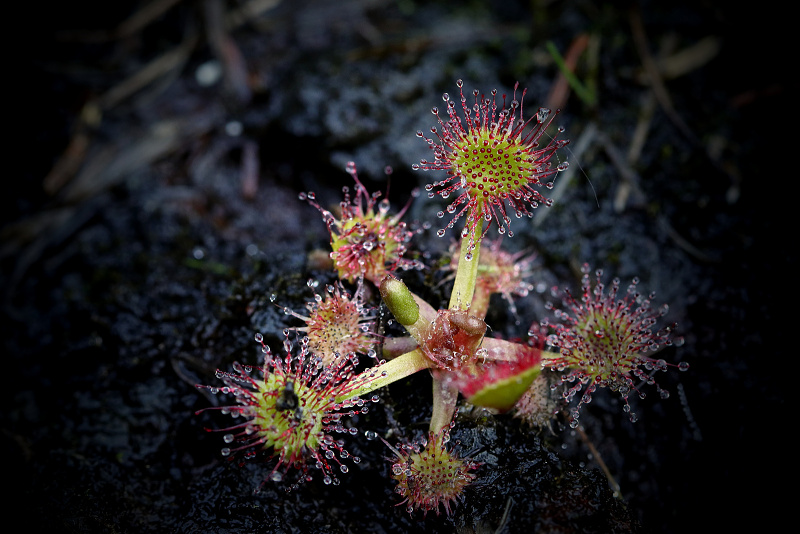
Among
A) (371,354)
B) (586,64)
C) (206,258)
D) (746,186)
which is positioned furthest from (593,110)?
(206,258)

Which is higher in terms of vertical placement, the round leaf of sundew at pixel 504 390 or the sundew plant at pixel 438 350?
the sundew plant at pixel 438 350

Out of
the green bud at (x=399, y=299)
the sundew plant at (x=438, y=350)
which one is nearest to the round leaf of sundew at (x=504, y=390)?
the sundew plant at (x=438, y=350)

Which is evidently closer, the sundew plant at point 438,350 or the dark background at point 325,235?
the sundew plant at point 438,350

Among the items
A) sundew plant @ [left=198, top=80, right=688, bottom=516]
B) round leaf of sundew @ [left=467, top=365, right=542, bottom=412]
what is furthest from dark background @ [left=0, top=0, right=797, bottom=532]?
round leaf of sundew @ [left=467, top=365, right=542, bottom=412]

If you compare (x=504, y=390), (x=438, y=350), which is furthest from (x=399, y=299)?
(x=504, y=390)

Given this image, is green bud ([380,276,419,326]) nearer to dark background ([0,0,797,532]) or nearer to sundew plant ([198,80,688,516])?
sundew plant ([198,80,688,516])

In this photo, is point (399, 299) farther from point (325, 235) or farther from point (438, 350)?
point (325, 235)

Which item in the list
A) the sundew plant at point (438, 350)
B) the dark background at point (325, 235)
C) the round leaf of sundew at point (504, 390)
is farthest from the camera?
the dark background at point (325, 235)

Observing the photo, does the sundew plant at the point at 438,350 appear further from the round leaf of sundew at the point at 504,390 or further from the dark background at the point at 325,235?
the dark background at the point at 325,235
